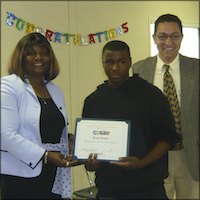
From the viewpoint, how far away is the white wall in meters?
3.43

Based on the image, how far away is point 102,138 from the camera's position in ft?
5.82

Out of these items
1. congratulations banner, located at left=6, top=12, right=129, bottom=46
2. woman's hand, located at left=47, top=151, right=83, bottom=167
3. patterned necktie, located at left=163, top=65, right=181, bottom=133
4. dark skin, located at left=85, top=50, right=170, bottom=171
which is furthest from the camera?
congratulations banner, located at left=6, top=12, right=129, bottom=46

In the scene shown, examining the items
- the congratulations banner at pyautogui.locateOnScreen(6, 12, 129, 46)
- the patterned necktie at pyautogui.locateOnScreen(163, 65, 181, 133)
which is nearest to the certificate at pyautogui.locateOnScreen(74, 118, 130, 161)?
the patterned necktie at pyautogui.locateOnScreen(163, 65, 181, 133)

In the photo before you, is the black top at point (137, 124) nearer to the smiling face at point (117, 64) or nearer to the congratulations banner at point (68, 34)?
the smiling face at point (117, 64)

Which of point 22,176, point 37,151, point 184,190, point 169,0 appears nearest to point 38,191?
point 22,176

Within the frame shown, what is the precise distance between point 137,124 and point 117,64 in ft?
1.00

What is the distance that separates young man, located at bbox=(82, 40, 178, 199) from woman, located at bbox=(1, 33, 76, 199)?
0.74 ft

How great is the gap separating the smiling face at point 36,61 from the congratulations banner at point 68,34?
1.64 metres

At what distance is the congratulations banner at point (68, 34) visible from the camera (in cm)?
339

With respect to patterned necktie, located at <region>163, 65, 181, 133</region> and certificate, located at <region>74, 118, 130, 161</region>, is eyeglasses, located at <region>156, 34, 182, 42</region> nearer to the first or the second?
patterned necktie, located at <region>163, 65, 181, 133</region>

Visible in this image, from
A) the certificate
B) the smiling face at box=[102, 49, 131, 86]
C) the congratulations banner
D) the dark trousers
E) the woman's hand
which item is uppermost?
the congratulations banner

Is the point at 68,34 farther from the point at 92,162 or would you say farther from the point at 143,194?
the point at 143,194

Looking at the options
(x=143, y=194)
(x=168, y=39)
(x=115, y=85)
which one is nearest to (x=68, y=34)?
(x=168, y=39)

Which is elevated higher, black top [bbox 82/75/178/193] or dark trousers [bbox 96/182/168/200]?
black top [bbox 82/75/178/193]
